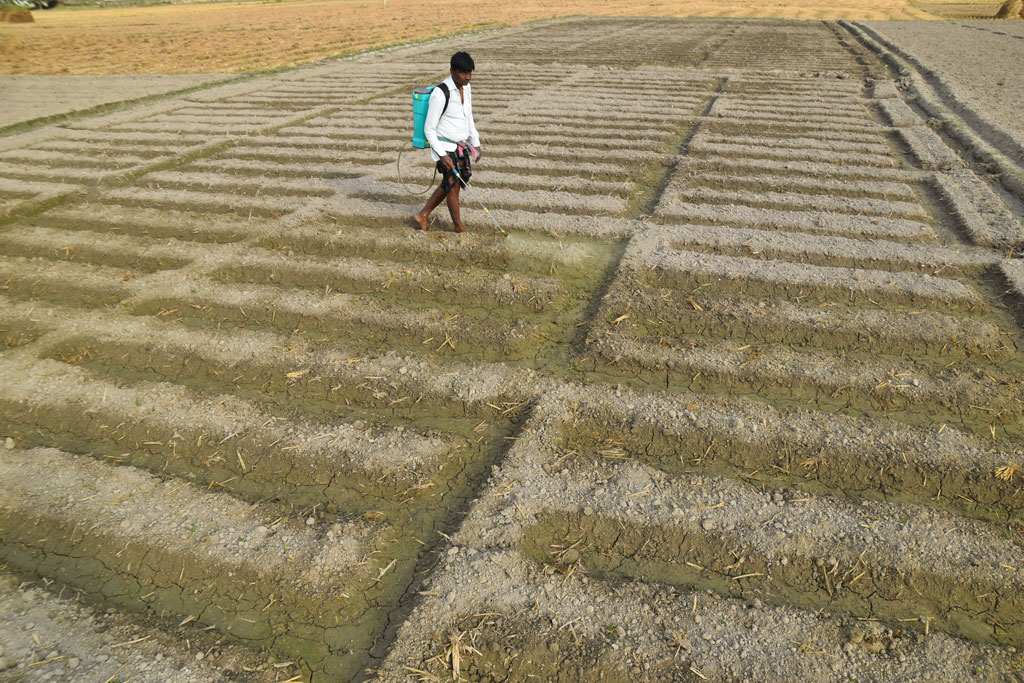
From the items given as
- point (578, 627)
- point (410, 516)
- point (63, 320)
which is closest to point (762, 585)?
point (578, 627)

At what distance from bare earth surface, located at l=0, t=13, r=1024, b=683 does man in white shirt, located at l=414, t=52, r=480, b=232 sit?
622 mm

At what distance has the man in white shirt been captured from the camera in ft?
14.6

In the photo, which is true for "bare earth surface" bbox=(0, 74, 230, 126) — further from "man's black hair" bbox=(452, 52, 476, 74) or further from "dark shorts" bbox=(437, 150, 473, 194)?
"man's black hair" bbox=(452, 52, 476, 74)

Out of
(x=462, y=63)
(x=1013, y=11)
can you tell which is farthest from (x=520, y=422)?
(x=1013, y=11)

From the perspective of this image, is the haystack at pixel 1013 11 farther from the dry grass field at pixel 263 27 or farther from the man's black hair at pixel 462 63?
the man's black hair at pixel 462 63

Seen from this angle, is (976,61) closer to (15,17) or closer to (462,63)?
(462,63)

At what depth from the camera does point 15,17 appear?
27.3 meters

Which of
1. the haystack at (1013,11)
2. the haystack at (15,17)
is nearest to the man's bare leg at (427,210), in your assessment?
the haystack at (1013,11)

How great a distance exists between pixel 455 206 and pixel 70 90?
10170mm

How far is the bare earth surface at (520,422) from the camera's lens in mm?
2279

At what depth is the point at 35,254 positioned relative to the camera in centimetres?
517

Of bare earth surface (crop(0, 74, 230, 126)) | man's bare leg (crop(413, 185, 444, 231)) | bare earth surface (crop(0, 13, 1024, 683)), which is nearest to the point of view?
bare earth surface (crop(0, 13, 1024, 683))

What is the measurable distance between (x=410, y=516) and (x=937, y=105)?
31.1 feet

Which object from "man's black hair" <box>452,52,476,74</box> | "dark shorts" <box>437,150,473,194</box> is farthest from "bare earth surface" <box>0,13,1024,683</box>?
"man's black hair" <box>452,52,476,74</box>
